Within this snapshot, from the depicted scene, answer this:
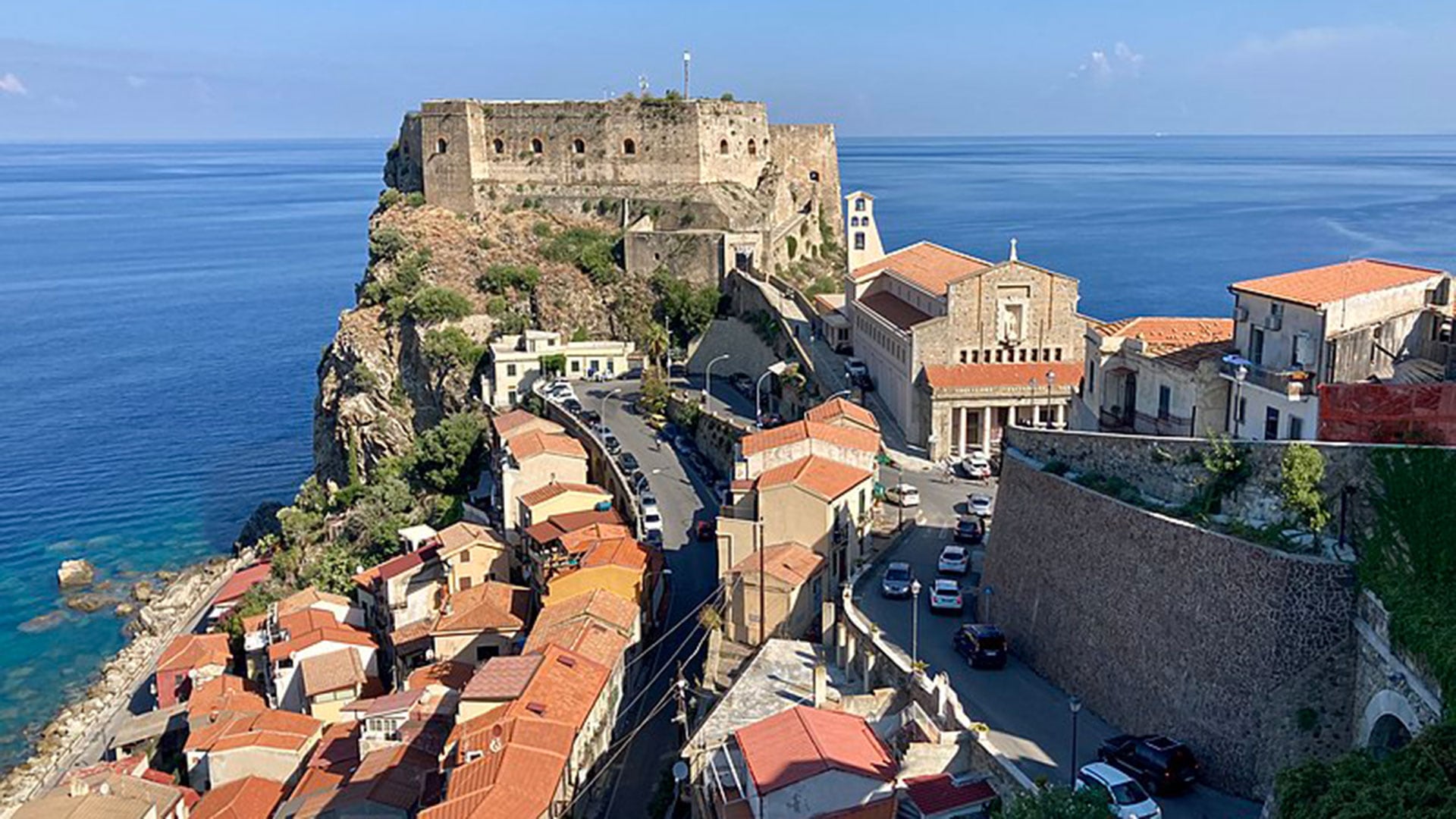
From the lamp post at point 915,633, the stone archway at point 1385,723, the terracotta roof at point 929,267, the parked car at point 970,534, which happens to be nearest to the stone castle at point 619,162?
the terracotta roof at point 929,267

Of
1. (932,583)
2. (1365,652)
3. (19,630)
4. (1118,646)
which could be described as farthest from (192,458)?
(1365,652)

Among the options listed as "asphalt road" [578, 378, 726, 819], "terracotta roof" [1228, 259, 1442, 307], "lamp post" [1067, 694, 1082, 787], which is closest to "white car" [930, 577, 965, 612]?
"lamp post" [1067, 694, 1082, 787]

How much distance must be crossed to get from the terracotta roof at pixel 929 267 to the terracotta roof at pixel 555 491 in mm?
11895

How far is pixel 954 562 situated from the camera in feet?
88.7

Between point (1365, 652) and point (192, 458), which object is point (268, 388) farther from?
point (1365, 652)

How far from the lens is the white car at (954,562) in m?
27.0

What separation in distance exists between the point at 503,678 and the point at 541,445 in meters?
13.8

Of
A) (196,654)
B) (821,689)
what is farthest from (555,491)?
(821,689)

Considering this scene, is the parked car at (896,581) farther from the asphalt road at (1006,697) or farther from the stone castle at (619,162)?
the stone castle at (619,162)

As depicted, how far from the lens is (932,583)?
86.4 feet

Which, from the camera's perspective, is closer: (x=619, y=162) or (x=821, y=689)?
(x=821, y=689)

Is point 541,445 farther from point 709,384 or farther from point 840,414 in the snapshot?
point 709,384

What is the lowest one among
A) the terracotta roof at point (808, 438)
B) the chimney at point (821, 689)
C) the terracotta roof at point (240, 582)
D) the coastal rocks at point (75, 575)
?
the coastal rocks at point (75, 575)

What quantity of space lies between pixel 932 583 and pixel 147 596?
3541 centimetres
